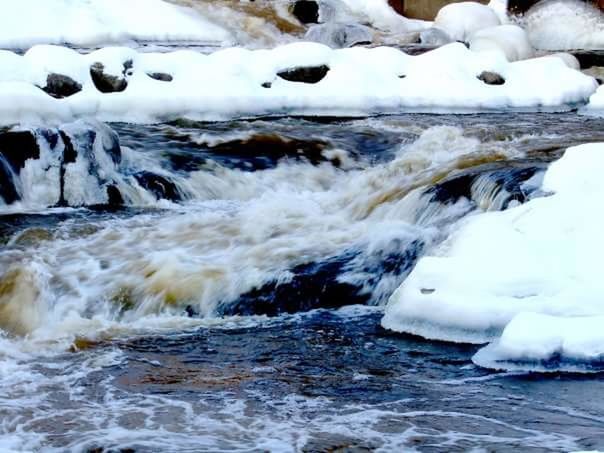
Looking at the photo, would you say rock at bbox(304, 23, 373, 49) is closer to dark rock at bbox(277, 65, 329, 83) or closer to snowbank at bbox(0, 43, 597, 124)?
snowbank at bbox(0, 43, 597, 124)

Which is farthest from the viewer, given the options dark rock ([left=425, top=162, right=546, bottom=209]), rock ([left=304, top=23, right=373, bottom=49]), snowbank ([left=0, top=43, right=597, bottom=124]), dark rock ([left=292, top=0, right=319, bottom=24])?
dark rock ([left=292, top=0, right=319, bottom=24])

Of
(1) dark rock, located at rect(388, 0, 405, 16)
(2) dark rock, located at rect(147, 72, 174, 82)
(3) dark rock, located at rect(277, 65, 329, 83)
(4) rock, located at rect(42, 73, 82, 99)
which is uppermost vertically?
(1) dark rock, located at rect(388, 0, 405, 16)

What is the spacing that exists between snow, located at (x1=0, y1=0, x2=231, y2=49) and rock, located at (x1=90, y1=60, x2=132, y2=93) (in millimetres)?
4960

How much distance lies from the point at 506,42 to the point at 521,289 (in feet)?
36.3

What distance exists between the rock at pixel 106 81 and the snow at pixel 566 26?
8.32 metres

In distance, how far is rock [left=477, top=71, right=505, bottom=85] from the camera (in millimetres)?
12977

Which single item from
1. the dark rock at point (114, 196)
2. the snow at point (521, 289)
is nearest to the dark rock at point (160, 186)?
the dark rock at point (114, 196)

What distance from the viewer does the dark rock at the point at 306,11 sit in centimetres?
1909

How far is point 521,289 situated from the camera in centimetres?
545

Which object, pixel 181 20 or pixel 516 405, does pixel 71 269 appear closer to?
pixel 516 405

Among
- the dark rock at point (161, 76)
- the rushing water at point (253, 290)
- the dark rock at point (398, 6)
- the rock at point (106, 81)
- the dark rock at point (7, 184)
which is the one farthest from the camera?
the dark rock at point (398, 6)

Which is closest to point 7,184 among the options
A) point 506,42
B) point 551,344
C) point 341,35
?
point 551,344

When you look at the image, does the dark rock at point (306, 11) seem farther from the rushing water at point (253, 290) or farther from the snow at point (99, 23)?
the rushing water at point (253, 290)

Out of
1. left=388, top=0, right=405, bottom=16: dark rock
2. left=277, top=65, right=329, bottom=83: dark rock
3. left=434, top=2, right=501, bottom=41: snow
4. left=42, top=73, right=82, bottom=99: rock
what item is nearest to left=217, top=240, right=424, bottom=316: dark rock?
left=42, top=73, right=82, bottom=99: rock
